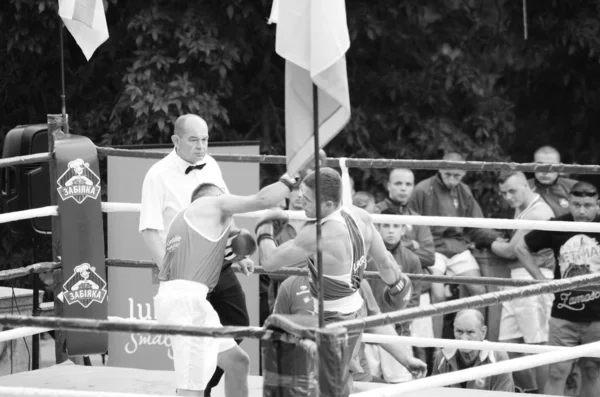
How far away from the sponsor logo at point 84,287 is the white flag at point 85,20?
1046 millimetres

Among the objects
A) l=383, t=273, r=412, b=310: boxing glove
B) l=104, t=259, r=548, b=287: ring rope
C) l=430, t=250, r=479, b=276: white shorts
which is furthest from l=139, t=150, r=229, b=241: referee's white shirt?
l=430, t=250, r=479, b=276: white shorts

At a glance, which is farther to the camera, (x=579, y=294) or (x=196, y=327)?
(x=579, y=294)

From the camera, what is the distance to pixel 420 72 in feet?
34.9

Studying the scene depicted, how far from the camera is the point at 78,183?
20.0ft

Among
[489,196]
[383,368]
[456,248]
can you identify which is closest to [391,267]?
[383,368]

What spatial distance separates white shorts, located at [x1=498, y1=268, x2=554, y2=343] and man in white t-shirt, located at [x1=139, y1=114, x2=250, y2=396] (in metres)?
2.61

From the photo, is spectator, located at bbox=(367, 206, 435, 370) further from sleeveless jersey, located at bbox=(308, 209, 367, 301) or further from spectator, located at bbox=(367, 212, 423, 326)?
sleeveless jersey, located at bbox=(308, 209, 367, 301)

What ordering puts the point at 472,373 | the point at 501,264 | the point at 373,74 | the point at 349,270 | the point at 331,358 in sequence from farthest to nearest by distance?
the point at 373,74 → the point at 501,264 → the point at 349,270 → the point at 472,373 → the point at 331,358

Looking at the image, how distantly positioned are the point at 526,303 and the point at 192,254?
128 inches

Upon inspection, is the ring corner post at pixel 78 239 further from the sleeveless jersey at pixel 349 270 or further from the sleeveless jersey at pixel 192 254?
the sleeveless jersey at pixel 349 270

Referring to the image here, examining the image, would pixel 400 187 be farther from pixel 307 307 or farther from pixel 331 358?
pixel 331 358

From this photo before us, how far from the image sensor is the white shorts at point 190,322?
5.24 m

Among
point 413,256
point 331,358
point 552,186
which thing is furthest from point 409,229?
point 331,358

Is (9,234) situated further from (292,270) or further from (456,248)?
(292,270)
